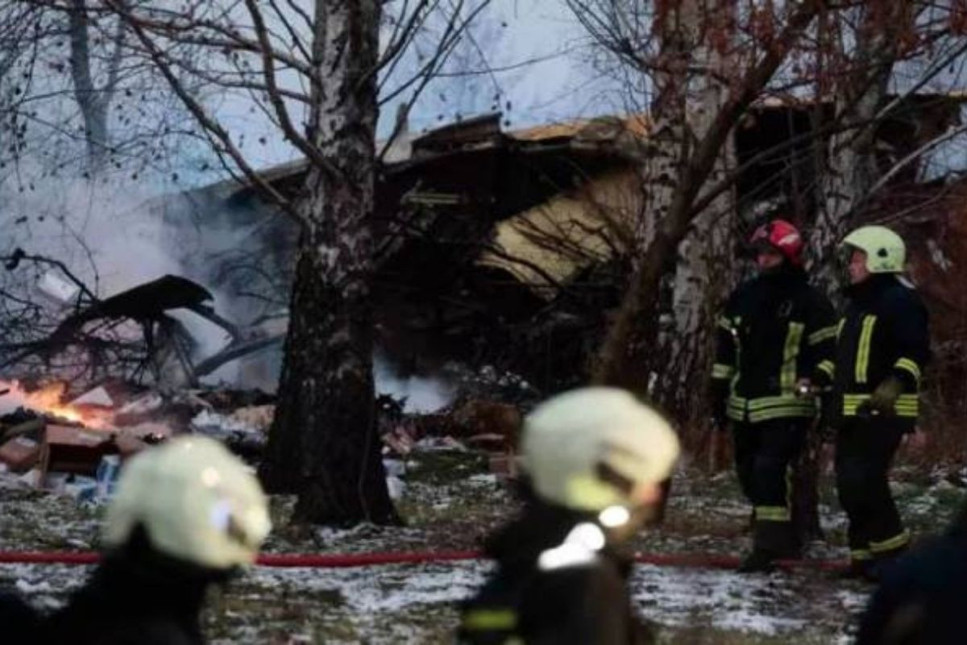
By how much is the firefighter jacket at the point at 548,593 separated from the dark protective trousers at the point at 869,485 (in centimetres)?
507

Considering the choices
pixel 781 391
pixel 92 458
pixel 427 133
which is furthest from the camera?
pixel 427 133

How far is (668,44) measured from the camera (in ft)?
35.1

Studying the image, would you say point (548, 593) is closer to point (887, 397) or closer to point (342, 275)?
point (887, 397)

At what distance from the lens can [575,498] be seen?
3.52m

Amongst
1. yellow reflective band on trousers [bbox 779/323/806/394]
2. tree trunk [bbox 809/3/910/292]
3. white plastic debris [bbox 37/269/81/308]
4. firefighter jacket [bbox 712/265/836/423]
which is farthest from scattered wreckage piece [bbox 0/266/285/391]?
yellow reflective band on trousers [bbox 779/323/806/394]

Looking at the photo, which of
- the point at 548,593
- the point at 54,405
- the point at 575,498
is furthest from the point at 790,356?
the point at 54,405

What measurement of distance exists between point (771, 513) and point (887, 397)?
80cm

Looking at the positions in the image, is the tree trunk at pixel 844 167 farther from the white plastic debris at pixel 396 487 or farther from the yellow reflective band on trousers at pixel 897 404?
the white plastic debris at pixel 396 487

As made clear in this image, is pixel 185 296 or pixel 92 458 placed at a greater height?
pixel 185 296

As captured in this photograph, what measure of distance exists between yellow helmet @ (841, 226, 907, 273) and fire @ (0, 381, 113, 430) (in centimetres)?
956

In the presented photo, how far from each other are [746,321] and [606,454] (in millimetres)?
5588

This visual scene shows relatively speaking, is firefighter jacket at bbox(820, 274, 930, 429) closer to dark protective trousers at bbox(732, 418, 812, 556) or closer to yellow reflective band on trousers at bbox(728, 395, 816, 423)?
yellow reflective band on trousers at bbox(728, 395, 816, 423)

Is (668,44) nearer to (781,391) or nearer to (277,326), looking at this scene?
(781,391)

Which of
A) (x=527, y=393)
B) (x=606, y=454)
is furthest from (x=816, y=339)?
(x=527, y=393)
